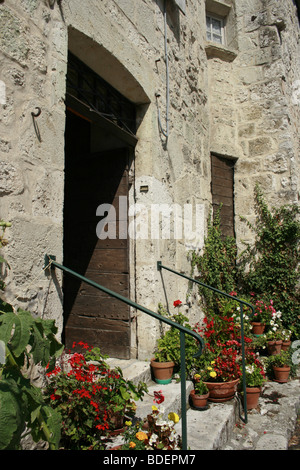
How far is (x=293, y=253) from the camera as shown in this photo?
16.4 ft

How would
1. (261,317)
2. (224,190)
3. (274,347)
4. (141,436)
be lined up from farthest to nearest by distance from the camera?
1. (224,190)
2. (261,317)
3. (274,347)
4. (141,436)

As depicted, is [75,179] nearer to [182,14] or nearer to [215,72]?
[182,14]

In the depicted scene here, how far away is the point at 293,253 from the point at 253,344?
1659 millimetres

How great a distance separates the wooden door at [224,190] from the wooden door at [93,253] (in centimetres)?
206

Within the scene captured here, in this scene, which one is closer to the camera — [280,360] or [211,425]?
[211,425]

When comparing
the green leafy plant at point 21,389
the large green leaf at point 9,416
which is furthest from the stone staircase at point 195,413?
the large green leaf at point 9,416

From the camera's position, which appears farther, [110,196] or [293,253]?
[293,253]

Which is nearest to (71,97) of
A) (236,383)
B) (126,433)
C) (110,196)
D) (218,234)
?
(110,196)

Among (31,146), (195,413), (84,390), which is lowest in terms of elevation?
(195,413)

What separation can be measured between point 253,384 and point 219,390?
48cm

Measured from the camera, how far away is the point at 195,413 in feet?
8.61

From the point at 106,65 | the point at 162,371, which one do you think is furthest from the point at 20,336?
the point at 106,65

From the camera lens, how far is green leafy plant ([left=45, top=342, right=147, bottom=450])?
183cm

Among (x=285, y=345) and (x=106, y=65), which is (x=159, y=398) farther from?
(x=285, y=345)
